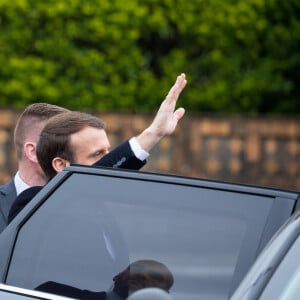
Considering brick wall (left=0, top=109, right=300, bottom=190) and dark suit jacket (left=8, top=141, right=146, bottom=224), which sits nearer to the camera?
dark suit jacket (left=8, top=141, right=146, bottom=224)

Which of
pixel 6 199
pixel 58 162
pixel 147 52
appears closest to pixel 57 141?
pixel 58 162

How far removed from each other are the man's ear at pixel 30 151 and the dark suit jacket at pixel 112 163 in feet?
2.23

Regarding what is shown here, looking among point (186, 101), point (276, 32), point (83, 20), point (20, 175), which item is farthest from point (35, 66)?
point (20, 175)

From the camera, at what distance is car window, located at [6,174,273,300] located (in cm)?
327

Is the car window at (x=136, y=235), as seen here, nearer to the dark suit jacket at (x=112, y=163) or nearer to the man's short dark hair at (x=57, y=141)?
the dark suit jacket at (x=112, y=163)

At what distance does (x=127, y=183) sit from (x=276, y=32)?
12.4 meters

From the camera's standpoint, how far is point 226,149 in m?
15.1

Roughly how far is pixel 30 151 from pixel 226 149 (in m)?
10.1

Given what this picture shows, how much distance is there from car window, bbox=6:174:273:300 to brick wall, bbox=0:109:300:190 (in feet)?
35.9

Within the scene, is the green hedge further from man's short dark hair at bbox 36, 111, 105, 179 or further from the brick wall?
man's short dark hair at bbox 36, 111, 105, 179

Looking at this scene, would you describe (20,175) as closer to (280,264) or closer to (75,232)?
(75,232)

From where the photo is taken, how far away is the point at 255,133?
1516 cm

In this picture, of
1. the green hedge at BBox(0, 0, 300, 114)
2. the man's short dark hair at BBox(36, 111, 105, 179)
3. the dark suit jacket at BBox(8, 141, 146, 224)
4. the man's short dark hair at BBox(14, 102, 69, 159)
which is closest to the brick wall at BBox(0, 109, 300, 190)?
the green hedge at BBox(0, 0, 300, 114)

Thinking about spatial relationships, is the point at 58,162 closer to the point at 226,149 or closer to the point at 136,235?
the point at 136,235
